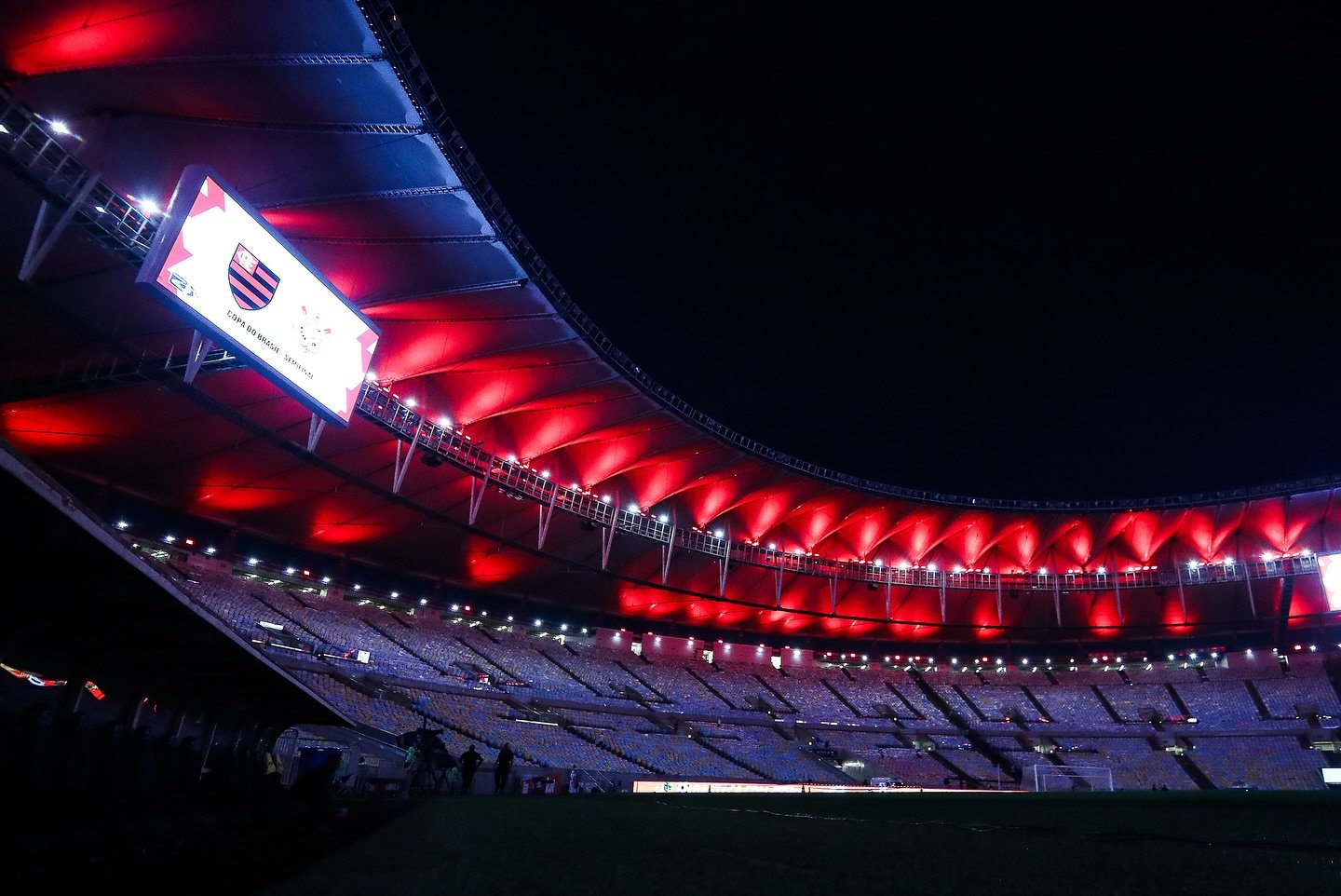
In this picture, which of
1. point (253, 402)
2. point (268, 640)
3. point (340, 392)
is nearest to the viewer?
point (340, 392)

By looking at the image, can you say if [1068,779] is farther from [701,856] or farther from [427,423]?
[701,856]

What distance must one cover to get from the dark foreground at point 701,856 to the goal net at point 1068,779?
38067 mm

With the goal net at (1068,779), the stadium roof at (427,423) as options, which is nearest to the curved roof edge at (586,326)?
the stadium roof at (427,423)

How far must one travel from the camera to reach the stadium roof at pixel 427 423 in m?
16.5

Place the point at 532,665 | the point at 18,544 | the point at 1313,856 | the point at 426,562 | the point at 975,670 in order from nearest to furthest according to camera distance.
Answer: the point at 1313,856 < the point at 18,544 < the point at 426,562 < the point at 532,665 < the point at 975,670

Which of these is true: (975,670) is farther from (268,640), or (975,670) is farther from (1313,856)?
(1313,856)

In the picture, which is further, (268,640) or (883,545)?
(883,545)

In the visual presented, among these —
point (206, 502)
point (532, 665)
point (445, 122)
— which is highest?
point (445, 122)

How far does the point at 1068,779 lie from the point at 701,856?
4349 cm

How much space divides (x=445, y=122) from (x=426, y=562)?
24711 millimetres

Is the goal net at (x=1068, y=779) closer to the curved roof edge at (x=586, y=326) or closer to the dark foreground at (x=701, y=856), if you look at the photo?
the curved roof edge at (x=586, y=326)

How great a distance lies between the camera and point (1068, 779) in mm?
38031

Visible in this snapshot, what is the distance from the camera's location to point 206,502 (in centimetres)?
3092

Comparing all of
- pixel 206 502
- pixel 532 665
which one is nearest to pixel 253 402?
pixel 206 502
